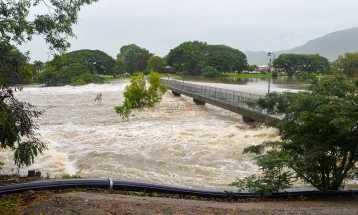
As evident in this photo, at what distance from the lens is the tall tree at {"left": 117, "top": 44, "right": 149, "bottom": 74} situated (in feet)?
432

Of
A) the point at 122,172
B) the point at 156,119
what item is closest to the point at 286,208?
the point at 122,172

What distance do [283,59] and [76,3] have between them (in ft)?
279

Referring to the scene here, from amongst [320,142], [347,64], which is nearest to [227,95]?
[320,142]

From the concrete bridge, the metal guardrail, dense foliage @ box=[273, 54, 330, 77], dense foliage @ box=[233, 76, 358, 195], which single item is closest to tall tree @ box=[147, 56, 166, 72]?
dense foliage @ box=[273, 54, 330, 77]

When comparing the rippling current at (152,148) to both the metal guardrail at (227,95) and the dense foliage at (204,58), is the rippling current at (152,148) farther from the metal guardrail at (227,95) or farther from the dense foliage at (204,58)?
the dense foliage at (204,58)

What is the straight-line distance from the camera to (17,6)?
688cm

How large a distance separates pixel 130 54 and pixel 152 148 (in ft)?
398

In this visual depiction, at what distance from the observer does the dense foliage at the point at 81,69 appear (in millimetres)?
85938

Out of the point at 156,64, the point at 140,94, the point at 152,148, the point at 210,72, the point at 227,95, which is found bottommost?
the point at 152,148

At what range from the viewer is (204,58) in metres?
108

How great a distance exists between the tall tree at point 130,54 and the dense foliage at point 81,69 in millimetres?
19687

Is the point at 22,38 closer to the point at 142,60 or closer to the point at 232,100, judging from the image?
the point at 232,100

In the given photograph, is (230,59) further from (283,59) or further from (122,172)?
(122,172)

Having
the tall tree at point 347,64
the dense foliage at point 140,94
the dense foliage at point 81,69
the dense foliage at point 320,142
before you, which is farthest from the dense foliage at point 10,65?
the dense foliage at point 81,69
